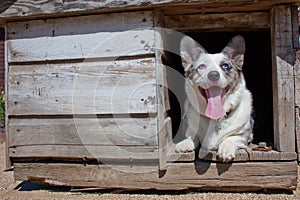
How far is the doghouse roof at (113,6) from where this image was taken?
2637 millimetres

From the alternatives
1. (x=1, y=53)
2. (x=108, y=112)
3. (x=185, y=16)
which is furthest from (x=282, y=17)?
(x=1, y=53)

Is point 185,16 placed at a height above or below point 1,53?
below

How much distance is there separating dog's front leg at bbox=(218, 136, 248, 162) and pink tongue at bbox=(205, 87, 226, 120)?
0.73 ft

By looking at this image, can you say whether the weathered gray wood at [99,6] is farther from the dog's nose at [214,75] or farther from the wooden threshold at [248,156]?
the wooden threshold at [248,156]

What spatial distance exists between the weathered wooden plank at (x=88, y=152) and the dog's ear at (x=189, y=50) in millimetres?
909

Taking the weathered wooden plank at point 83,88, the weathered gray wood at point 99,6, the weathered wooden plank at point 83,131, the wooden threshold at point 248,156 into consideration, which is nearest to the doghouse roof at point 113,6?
the weathered gray wood at point 99,6

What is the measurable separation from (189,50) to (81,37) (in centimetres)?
97

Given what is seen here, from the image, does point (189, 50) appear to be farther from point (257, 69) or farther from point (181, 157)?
point (257, 69)

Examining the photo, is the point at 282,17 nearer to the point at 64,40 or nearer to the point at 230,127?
the point at 230,127

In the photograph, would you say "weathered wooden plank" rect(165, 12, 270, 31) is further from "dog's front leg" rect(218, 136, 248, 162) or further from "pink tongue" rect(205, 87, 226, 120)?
"dog's front leg" rect(218, 136, 248, 162)

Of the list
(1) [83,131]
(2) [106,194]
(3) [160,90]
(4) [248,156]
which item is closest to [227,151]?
(4) [248,156]

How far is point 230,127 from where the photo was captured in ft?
9.59

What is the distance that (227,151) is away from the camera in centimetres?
268

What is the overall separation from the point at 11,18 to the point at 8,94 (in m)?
0.66
